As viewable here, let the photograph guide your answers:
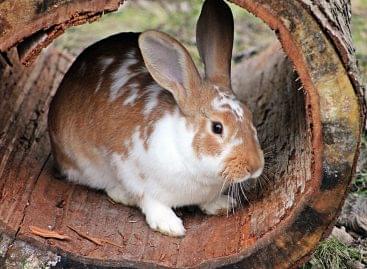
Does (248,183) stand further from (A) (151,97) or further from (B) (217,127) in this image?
(A) (151,97)

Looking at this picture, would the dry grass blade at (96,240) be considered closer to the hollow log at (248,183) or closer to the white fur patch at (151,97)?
the hollow log at (248,183)

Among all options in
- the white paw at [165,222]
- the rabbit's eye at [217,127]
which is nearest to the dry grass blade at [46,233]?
the white paw at [165,222]

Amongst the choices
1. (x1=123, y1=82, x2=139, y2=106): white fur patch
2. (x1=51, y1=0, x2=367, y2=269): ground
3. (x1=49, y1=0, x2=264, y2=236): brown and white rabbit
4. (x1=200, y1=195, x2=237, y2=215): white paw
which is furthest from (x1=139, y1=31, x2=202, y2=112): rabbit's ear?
(x1=51, y1=0, x2=367, y2=269): ground

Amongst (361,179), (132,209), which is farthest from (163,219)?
(361,179)

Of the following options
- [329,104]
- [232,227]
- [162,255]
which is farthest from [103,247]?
[329,104]

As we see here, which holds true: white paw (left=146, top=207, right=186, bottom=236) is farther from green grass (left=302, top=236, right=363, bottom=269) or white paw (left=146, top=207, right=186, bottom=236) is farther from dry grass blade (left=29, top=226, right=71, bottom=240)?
green grass (left=302, top=236, right=363, bottom=269)

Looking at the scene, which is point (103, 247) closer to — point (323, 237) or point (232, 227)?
point (232, 227)
